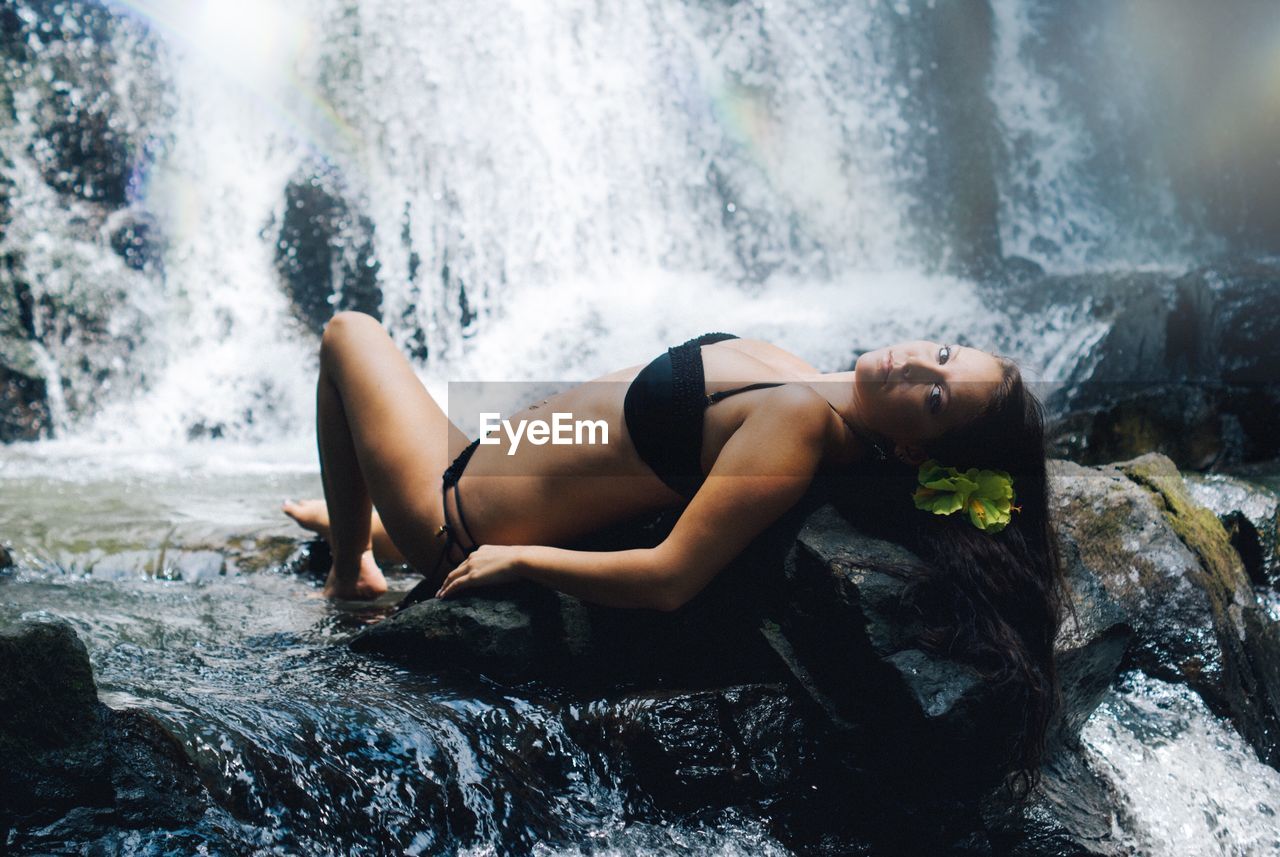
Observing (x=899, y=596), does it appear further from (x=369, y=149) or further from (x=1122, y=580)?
(x=369, y=149)

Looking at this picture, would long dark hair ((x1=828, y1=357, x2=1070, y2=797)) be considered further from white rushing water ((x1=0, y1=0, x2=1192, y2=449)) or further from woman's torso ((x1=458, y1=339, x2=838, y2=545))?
white rushing water ((x1=0, y1=0, x2=1192, y2=449))

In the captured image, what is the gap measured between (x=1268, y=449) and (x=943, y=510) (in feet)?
15.4

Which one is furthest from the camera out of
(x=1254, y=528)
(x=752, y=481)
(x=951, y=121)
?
(x=951, y=121)

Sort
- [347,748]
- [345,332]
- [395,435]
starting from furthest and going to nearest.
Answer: [345,332] < [395,435] < [347,748]

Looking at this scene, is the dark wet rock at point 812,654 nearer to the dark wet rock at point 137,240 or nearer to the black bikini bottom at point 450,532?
the black bikini bottom at point 450,532

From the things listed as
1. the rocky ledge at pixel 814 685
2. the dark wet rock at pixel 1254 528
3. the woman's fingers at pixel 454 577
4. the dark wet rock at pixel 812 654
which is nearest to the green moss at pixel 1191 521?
the dark wet rock at pixel 1254 528

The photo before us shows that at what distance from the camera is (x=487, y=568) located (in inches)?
106

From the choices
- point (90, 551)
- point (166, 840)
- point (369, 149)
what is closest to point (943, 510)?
point (166, 840)

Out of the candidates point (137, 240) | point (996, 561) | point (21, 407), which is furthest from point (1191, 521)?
point (137, 240)

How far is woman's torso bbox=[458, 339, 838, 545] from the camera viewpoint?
8.91 feet

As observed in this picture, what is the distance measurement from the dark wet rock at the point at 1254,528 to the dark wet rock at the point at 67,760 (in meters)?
4.02

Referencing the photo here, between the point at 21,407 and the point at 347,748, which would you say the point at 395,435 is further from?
the point at 21,407

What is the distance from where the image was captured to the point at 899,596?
2426mm

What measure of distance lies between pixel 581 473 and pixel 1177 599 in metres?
2.03
